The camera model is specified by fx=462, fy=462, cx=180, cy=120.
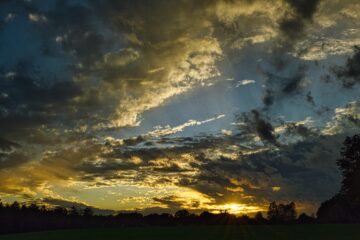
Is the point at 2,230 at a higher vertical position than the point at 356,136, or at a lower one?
lower

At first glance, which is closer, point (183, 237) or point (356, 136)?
point (183, 237)

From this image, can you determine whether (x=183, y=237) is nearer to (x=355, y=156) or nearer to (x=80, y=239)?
(x=80, y=239)

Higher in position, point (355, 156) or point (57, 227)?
point (355, 156)

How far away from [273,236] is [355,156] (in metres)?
48.7

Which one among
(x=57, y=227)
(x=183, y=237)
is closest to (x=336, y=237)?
(x=183, y=237)

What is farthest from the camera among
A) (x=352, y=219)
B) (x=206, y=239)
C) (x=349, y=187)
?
(x=352, y=219)

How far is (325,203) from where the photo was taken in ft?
565

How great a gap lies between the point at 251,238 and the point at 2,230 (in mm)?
141088

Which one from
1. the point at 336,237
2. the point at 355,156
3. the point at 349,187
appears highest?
the point at 355,156

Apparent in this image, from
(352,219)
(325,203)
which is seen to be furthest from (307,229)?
(325,203)

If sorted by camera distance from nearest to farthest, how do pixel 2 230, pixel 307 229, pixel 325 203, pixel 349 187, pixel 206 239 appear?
pixel 206 239 < pixel 307 229 < pixel 349 187 < pixel 325 203 < pixel 2 230

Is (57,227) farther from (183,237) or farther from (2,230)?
(183,237)

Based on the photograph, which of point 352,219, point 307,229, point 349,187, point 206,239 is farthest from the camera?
point 352,219

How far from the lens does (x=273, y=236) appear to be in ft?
244
